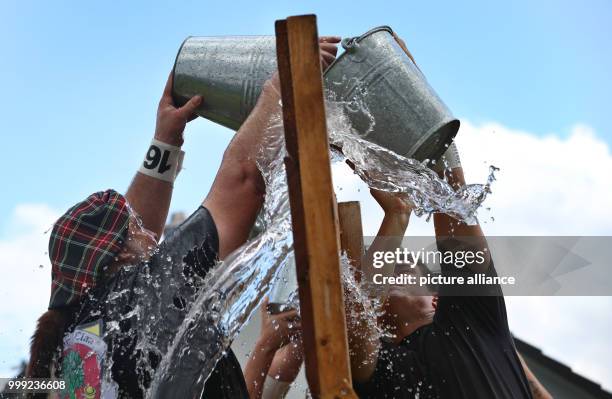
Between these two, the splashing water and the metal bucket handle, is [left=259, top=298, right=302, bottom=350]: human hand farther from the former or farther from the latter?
the metal bucket handle

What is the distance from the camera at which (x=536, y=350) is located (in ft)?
26.5

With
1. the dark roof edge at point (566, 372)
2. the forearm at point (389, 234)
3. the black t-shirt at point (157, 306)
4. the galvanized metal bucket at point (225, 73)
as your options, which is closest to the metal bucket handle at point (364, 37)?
the galvanized metal bucket at point (225, 73)

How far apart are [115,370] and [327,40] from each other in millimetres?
1004

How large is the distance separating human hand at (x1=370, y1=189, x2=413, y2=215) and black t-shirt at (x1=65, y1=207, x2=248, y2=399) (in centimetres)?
65

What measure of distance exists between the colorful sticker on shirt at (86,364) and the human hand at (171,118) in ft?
2.25

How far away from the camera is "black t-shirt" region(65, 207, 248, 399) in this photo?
5.55 feet

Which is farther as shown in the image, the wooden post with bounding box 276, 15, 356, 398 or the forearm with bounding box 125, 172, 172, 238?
the forearm with bounding box 125, 172, 172, 238

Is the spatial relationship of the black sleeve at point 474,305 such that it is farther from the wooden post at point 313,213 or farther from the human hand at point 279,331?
the wooden post at point 313,213

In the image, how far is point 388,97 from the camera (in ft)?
6.29

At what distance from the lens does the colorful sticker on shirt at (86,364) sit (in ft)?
5.65

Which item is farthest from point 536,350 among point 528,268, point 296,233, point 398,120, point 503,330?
point 296,233

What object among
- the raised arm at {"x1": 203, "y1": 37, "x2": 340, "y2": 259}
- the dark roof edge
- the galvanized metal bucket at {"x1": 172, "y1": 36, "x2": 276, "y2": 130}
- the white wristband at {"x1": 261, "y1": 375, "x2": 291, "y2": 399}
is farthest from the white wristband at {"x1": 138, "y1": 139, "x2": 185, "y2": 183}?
the dark roof edge

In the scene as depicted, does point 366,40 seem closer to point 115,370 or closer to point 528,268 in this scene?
point 115,370

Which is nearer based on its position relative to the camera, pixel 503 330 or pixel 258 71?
pixel 258 71
